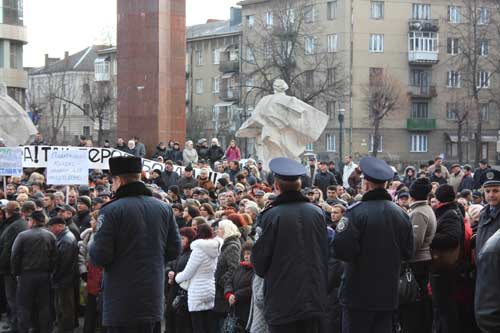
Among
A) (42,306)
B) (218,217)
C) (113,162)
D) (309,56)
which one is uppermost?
(309,56)

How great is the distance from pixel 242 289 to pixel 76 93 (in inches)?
3769

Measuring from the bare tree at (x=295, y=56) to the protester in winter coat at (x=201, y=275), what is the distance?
5437 cm

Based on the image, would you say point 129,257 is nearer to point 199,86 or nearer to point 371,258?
point 371,258

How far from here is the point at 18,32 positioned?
71.8 m

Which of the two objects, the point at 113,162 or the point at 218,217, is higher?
the point at 113,162

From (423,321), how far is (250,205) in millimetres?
4040

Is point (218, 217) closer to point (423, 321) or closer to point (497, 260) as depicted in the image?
point (423, 321)

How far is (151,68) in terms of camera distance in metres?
31.9

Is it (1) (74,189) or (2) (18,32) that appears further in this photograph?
(2) (18,32)

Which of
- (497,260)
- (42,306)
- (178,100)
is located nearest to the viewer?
(497,260)

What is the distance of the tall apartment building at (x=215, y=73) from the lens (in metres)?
90.1

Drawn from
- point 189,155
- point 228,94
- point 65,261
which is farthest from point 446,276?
point 228,94

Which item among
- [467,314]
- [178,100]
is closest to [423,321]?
[467,314]

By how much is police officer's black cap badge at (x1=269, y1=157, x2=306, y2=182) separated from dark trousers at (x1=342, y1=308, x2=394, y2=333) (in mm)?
A: 1284
